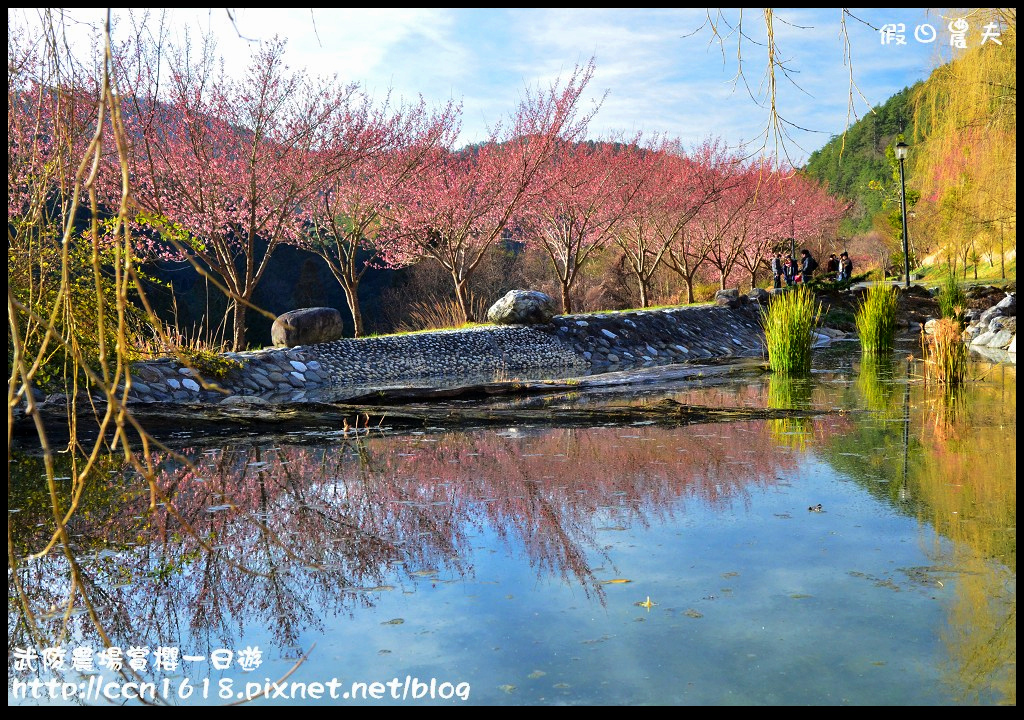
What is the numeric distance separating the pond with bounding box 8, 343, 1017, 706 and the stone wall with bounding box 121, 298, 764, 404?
445cm

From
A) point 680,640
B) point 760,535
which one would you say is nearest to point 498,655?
point 680,640

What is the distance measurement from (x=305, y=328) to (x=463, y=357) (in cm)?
232

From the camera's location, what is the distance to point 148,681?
2.25 metres

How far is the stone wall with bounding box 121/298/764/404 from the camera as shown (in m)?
9.78

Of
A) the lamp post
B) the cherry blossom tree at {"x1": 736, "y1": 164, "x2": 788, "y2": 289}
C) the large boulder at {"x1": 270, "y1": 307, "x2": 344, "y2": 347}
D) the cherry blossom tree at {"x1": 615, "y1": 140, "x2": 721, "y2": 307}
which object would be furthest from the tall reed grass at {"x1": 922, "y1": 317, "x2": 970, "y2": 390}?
the lamp post

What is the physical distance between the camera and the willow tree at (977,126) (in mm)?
14180

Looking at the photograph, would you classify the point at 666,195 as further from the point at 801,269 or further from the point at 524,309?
the point at 524,309

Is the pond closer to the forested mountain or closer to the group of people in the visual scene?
the group of people

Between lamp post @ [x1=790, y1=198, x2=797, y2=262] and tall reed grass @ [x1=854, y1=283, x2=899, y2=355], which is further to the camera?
lamp post @ [x1=790, y1=198, x2=797, y2=262]

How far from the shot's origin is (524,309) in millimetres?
14086

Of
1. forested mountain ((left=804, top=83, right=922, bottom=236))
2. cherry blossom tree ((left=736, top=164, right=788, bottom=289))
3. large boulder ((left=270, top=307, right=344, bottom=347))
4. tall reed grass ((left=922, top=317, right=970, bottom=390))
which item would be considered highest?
forested mountain ((left=804, top=83, right=922, bottom=236))

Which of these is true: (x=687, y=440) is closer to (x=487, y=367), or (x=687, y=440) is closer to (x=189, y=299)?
(x=487, y=367)

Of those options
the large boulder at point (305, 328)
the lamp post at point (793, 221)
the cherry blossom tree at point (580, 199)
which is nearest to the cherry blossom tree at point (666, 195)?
the cherry blossom tree at point (580, 199)

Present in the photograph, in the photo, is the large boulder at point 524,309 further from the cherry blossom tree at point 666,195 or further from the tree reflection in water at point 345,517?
the tree reflection in water at point 345,517
